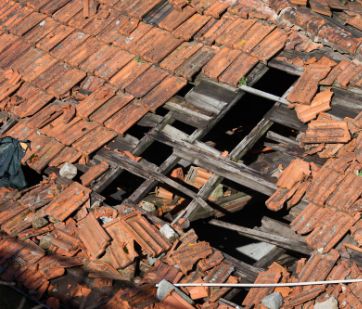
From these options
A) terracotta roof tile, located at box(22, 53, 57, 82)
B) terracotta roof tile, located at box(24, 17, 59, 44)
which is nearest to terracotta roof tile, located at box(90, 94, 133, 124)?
terracotta roof tile, located at box(22, 53, 57, 82)

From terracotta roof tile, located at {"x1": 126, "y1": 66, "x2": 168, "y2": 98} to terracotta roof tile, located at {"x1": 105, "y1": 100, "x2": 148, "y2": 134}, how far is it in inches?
6.6

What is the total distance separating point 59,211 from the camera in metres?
9.22

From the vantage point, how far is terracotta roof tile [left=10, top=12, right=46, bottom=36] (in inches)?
486

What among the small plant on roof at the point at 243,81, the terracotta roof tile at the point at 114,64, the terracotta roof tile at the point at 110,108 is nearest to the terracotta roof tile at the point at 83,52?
the terracotta roof tile at the point at 114,64

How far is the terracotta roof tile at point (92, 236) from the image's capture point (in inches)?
341

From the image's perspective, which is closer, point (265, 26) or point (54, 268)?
point (54, 268)

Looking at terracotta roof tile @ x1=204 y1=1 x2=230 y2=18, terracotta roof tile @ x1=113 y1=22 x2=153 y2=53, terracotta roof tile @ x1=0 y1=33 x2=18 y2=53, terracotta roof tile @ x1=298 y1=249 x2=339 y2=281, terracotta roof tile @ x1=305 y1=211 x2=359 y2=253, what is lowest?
terracotta roof tile @ x1=298 y1=249 x2=339 y2=281

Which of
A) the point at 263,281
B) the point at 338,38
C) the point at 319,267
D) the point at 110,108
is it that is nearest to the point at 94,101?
the point at 110,108

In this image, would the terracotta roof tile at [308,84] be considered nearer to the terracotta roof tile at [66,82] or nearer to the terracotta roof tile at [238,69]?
the terracotta roof tile at [238,69]

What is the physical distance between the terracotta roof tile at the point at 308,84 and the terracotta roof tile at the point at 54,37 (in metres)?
4.06

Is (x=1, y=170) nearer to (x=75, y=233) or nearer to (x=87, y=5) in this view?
(x=75, y=233)

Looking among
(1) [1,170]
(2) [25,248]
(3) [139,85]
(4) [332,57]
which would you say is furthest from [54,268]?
(4) [332,57]

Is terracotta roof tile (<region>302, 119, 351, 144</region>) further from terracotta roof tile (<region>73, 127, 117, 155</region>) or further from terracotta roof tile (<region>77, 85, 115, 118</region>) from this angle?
terracotta roof tile (<region>77, 85, 115, 118</region>)

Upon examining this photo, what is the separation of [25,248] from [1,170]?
5.13 feet
